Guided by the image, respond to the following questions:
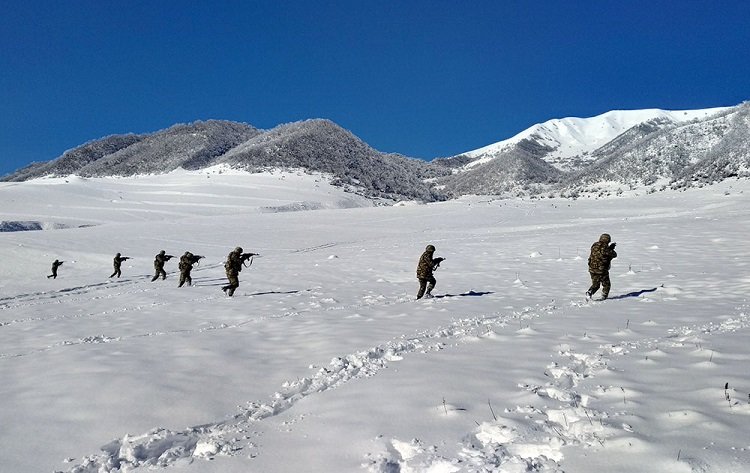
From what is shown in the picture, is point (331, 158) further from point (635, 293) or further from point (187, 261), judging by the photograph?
point (635, 293)

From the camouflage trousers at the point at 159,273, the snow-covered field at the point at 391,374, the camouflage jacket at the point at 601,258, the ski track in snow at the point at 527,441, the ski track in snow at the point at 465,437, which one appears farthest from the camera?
the camouflage trousers at the point at 159,273

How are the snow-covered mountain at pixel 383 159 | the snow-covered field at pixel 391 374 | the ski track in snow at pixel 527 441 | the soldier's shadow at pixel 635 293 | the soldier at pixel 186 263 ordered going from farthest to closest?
the snow-covered mountain at pixel 383 159 → the soldier at pixel 186 263 → the soldier's shadow at pixel 635 293 → the snow-covered field at pixel 391 374 → the ski track in snow at pixel 527 441

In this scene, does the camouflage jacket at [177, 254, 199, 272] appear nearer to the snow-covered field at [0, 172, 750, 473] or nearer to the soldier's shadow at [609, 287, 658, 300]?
the snow-covered field at [0, 172, 750, 473]

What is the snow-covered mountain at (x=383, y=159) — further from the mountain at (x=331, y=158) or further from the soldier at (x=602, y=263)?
the soldier at (x=602, y=263)

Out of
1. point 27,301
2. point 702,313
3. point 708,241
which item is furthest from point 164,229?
point 702,313

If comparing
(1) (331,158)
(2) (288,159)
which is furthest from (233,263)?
(1) (331,158)

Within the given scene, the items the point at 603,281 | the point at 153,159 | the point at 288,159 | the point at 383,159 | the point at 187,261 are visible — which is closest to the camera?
the point at 603,281

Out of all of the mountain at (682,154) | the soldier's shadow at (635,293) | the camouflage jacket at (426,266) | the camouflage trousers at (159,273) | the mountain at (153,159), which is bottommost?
the soldier's shadow at (635,293)

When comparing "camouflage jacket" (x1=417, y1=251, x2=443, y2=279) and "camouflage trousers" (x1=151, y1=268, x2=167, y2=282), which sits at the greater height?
"camouflage jacket" (x1=417, y1=251, x2=443, y2=279)

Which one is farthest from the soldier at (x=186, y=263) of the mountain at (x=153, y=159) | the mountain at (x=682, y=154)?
the mountain at (x=153, y=159)

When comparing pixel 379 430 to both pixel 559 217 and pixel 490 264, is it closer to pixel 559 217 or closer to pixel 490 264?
pixel 490 264

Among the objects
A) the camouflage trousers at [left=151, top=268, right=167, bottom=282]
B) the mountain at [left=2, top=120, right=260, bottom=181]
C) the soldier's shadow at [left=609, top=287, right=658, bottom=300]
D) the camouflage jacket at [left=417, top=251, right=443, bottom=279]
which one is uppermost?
the mountain at [left=2, top=120, right=260, bottom=181]

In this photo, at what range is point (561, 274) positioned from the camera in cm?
1905

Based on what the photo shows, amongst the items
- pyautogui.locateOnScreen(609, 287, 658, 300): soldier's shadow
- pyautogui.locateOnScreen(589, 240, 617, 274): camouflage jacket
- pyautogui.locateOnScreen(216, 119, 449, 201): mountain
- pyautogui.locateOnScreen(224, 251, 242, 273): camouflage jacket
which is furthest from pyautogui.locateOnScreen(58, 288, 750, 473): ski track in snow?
pyautogui.locateOnScreen(216, 119, 449, 201): mountain
